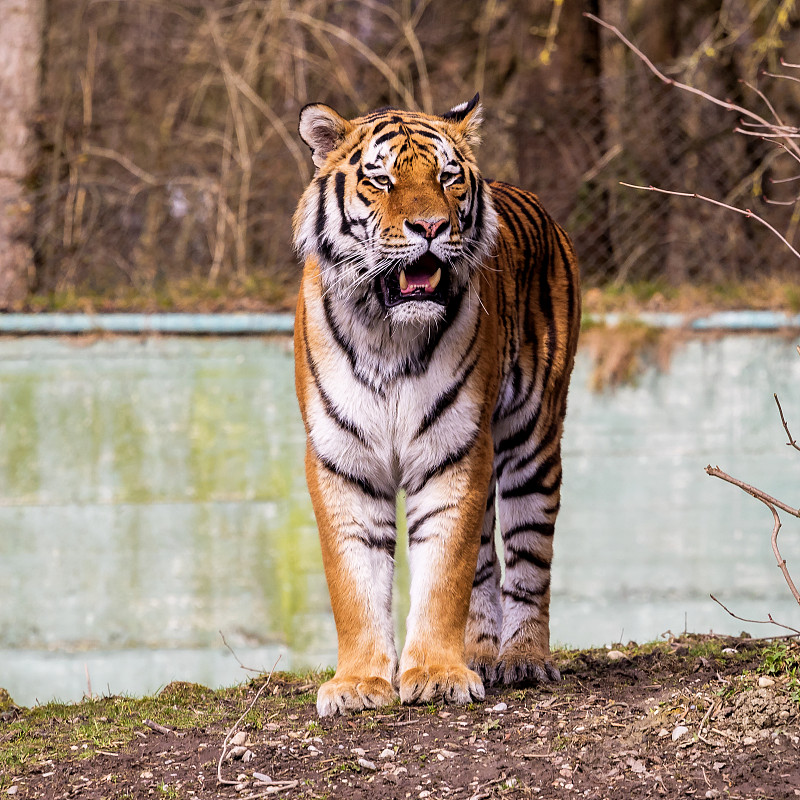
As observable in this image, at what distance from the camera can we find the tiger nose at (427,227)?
129 inches

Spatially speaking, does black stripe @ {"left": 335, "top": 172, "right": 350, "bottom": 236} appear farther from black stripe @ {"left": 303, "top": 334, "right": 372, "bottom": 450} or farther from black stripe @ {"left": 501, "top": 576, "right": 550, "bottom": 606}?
black stripe @ {"left": 501, "top": 576, "right": 550, "bottom": 606}

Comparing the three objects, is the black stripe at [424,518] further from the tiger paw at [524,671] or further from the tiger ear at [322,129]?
the tiger ear at [322,129]

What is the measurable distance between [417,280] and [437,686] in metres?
1.24

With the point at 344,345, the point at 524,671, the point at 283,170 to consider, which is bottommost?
the point at 524,671

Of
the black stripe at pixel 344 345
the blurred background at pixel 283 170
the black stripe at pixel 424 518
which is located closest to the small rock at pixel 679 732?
the black stripe at pixel 424 518

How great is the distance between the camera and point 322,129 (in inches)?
144

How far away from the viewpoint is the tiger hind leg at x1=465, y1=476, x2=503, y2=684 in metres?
4.10

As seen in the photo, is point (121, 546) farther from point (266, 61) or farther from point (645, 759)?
point (645, 759)

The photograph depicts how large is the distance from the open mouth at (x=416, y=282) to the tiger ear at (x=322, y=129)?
1.74ft

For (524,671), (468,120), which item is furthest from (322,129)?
(524,671)

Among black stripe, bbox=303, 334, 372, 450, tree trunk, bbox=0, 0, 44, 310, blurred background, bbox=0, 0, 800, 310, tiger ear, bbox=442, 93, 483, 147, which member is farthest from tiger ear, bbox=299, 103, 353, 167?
tree trunk, bbox=0, 0, 44, 310

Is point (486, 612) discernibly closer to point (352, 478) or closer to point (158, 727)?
point (352, 478)

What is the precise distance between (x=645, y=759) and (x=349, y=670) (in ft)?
3.37

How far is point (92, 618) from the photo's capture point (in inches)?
268
